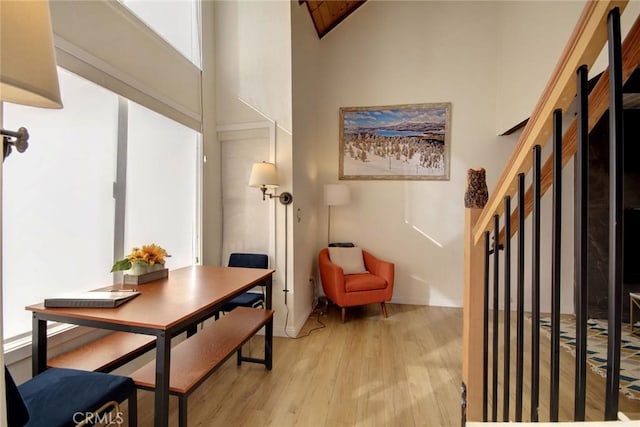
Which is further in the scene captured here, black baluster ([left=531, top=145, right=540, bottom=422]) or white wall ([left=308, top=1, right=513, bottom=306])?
white wall ([left=308, top=1, right=513, bottom=306])

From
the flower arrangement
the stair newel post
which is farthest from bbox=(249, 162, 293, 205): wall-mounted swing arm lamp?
the stair newel post

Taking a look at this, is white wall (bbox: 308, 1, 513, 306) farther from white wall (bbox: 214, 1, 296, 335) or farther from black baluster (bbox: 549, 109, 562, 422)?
black baluster (bbox: 549, 109, 562, 422)

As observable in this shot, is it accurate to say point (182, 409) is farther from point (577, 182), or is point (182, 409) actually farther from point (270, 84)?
point (270, 84)

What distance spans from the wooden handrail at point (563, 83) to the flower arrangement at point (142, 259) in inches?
78.6

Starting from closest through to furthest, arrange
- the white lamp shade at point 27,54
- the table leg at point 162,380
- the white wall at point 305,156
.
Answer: the white lamp shade at point 27,54 → the table leg at point 162,380 → the white wall at point 305,156

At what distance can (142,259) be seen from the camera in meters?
1.88

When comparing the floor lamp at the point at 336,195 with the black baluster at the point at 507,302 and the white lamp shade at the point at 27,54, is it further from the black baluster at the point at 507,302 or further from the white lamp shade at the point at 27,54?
the white lamp shade at the point at 27,54

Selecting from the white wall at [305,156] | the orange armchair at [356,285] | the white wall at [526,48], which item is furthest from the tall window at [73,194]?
the white wall at [526,48]

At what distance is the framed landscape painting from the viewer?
3.78 m

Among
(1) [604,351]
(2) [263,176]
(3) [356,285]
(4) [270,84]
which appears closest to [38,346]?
(2) [263,176]

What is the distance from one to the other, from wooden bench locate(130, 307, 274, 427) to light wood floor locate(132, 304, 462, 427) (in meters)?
0.28

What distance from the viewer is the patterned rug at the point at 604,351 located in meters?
2.08

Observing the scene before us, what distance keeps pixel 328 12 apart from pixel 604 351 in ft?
15.1

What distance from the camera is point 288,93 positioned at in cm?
290
